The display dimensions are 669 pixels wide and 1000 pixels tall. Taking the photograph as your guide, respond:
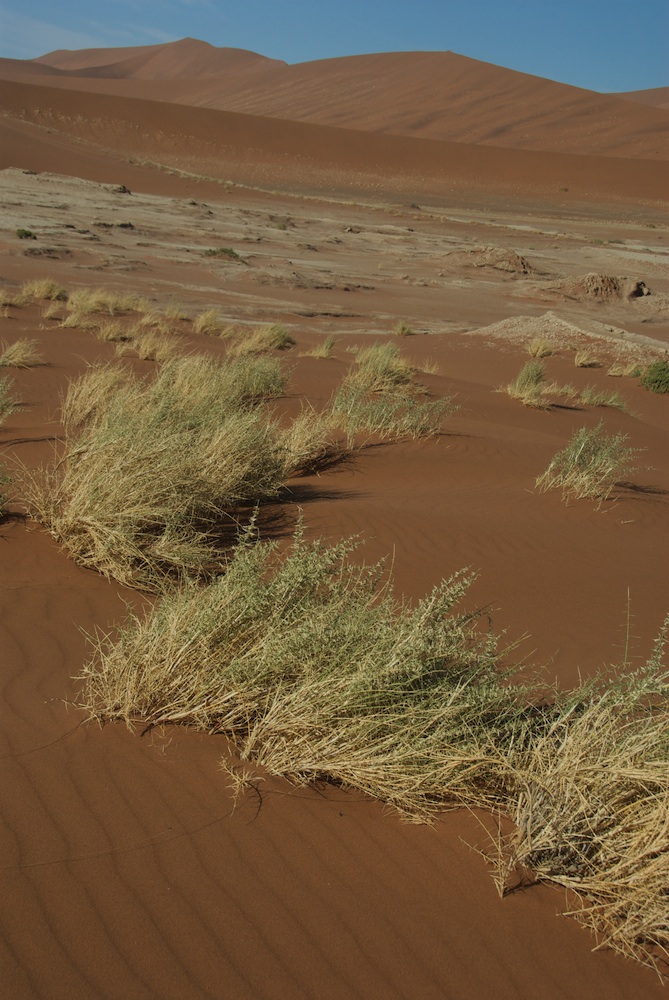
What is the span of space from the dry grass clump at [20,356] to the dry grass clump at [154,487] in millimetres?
4971

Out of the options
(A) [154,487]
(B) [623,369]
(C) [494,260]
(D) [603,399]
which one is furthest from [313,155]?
(A) [154,487]

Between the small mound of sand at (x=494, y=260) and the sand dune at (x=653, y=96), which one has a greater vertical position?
the sand dune at (x=653, y=96)

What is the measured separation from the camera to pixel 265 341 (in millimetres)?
17047

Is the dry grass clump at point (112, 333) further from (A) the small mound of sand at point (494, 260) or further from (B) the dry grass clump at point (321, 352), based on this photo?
(A) the small mound of sand at point (494, 260)

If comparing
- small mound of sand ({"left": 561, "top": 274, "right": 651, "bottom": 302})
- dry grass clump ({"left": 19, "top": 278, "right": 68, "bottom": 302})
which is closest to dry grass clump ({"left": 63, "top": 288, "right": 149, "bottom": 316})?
dry grass clump ({"left": 19, "top": 278, "right": 68, "bottom": 302})

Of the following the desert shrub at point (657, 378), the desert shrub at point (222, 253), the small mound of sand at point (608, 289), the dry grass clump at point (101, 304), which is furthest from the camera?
the desert shrub at point (222, 253)

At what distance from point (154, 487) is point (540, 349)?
50.3 ft

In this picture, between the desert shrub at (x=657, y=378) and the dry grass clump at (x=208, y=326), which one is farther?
the dry grass clump at (x=208, y=326)

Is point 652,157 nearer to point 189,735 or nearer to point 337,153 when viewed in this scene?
point 337,153

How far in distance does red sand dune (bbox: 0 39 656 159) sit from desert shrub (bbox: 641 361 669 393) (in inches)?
2930

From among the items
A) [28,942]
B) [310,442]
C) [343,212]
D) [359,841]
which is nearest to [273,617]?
[359,841]

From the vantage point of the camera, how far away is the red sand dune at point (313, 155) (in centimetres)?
6862

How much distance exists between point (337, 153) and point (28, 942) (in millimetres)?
78265

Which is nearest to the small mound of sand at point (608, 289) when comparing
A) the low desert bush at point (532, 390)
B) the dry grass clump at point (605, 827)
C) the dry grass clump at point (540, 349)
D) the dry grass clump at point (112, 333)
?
the dry grass clump at point (540, 349)
